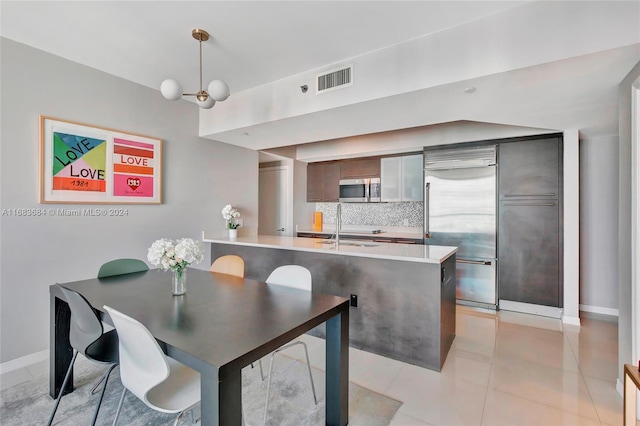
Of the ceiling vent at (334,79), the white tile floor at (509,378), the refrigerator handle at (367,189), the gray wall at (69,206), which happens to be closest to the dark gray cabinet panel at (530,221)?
the white tile floor at (509,378)

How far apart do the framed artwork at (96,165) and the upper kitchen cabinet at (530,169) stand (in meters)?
4.13

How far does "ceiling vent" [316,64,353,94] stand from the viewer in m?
2.53

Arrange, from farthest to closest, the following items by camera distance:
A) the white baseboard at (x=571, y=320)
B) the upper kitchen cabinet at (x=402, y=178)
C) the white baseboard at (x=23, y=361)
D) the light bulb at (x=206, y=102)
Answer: the upper kitchen cabinet at (x=402, y=178) < the white baseboard at (x=571, y=320) < the white baseboard at (x=23, y=361) < the light bulb at (x=206, y=102)

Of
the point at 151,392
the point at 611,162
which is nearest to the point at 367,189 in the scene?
the point at 611,162

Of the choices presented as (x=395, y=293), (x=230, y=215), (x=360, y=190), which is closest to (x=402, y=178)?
(x=360, y=190)

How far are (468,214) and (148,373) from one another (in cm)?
378

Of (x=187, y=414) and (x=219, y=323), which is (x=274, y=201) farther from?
(x=219, y=323)

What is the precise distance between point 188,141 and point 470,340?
3.82 meters

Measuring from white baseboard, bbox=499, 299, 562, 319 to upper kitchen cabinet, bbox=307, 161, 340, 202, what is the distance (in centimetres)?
291

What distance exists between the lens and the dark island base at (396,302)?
7.89 ft

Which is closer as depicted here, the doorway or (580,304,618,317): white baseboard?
(580,304,618,317): white baseboard

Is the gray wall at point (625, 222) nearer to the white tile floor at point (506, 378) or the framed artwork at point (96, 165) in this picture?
the white tile floor at point (506, 378)

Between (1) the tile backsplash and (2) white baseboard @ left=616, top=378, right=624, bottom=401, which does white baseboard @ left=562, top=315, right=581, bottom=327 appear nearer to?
(2) white baseboard @ left=616, top=378, right=624, bottom=401

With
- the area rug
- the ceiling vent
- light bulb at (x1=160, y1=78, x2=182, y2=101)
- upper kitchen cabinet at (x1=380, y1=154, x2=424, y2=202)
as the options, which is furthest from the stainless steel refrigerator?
light bulb at (x1=160, y1=78, x2=182, y2=101)
